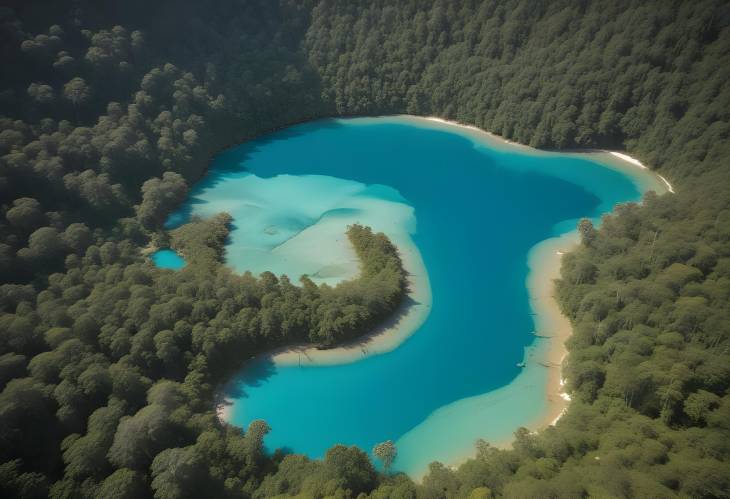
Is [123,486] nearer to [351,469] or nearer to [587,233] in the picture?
[351,469]

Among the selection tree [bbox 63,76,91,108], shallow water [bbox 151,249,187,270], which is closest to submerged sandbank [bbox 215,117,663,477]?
shallow water [bbox 151,249,187,270]

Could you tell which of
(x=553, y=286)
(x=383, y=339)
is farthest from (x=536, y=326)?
(x=383, y=339)

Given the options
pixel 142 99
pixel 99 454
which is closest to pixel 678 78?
pixel 142 99

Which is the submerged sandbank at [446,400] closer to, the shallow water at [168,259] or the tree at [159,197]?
the shallow water at [168,259]

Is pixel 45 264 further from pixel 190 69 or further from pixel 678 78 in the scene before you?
pixel 678 78

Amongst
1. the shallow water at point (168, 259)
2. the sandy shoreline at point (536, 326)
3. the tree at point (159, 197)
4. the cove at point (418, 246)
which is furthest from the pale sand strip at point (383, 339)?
the tree at point (159, 197)

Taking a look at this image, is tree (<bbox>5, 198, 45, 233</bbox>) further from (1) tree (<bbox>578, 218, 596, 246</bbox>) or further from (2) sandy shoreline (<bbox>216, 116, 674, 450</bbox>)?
(1) tree (<bbox>578, 218, 596, 246</bbox>)
